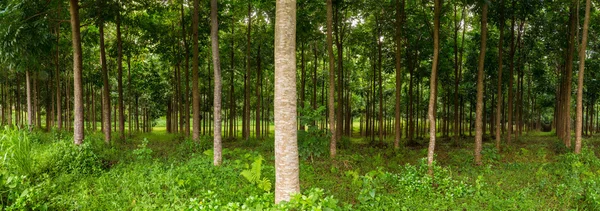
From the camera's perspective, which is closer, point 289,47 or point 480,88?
point 289,47

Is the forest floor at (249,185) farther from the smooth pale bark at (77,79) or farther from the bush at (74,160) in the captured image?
the smooth pale bark at (77,79)

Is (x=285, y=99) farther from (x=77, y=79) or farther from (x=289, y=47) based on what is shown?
(x=77, y=79)

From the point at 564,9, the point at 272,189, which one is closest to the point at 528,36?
the point at 564,9

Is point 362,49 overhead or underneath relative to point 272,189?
overhead

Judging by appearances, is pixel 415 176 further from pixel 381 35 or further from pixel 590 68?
pixel 590 68

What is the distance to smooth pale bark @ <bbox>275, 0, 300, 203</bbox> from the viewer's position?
5066 mm

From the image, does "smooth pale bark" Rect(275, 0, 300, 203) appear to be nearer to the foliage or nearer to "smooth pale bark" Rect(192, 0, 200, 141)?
the foliage

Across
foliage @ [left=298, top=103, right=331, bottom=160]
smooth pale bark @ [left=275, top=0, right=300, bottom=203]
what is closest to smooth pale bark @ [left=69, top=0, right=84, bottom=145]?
foliage @ [left=298, top=103, right=331, bottom=160]

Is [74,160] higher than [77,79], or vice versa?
[77,79]

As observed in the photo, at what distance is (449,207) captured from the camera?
23.0 feet

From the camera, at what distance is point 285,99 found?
5117 mm

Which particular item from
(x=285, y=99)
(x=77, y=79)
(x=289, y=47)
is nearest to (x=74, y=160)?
(x=77, y=79)

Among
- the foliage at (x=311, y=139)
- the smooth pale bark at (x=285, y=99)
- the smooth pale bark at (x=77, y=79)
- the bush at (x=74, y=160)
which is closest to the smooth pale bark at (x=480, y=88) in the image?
the foliage at (x=311, y=139)

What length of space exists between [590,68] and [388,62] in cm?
1196
